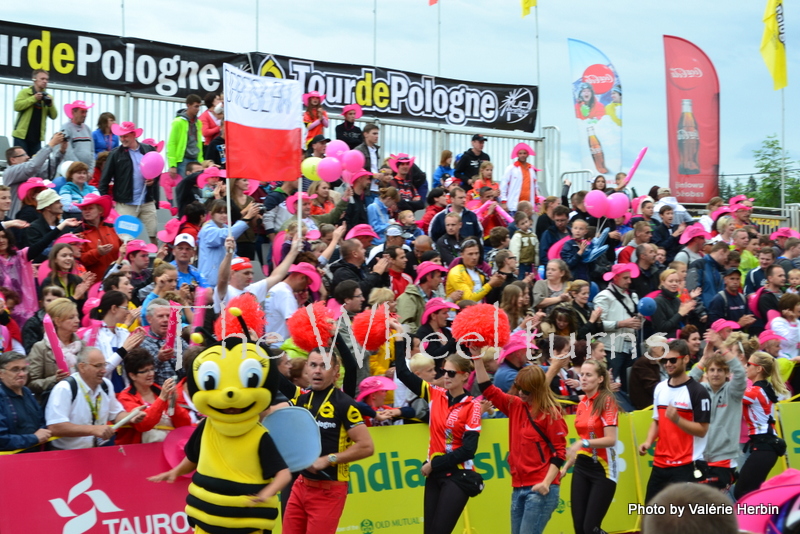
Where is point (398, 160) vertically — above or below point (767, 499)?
above

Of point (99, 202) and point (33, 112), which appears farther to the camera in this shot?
point (33, 112)

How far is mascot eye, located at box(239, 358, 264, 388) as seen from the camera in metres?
5.47

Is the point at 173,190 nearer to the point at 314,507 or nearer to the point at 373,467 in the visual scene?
the point at 373,467

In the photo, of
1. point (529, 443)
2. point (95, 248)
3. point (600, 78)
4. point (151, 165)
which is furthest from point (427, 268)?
point (600, 78)

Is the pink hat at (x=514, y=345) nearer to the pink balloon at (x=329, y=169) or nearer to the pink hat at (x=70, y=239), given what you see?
the pink hat at (x=70, y=239)

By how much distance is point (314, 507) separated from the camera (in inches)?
257

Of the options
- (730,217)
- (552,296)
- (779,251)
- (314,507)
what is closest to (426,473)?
(314,507)

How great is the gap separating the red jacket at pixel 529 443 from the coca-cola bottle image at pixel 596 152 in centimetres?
1332

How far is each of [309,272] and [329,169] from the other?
3723mm

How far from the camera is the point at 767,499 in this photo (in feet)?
11.2

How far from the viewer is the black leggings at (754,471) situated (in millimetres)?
8906

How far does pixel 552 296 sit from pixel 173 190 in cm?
580

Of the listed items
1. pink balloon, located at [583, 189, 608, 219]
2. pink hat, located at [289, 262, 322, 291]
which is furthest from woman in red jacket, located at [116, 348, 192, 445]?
pink balloon, located at [583, 189, 608, 219]

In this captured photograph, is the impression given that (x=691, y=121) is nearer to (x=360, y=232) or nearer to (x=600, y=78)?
(x=600, y=78)
